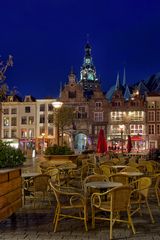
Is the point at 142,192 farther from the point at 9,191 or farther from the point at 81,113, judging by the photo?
the point at 81,113

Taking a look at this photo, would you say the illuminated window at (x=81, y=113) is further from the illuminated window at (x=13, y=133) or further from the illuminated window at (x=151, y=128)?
the illuminated window at (x=13, y=133)

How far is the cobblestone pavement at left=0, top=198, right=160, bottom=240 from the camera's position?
6.51m

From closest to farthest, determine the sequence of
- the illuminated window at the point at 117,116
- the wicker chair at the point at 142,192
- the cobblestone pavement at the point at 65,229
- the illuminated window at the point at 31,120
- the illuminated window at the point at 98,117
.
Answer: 1. the cobblestone pavement at the point at 65,229
2. the wicker chair at the point at 142,192
3. the illuminated window at the point at 117,116
4. the illuminated window at the point at 98,117
5. the illuminated window at the point at 31,120

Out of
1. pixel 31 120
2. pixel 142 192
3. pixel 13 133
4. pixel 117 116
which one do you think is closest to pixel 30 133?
pixel 31 120

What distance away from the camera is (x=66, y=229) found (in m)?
7.08

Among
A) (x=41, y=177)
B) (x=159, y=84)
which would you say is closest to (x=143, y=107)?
(x=159, y=84)

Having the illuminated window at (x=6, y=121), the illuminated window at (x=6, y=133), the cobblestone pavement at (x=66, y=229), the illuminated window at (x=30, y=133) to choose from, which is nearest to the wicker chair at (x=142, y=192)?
the cobblestone pavement at (x=66, y=229)

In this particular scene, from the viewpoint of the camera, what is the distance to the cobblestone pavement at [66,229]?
6508 millimetres

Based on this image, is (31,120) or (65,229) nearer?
(65,229)

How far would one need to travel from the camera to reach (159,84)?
90.8m

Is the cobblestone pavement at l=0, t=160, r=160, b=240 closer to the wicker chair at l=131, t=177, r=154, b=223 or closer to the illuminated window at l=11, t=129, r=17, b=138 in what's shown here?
the wicker chair at l=131, t=177, r=154, b=223

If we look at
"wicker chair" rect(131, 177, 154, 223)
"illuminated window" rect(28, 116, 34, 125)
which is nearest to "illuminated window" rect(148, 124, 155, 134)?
"illuminated window" rect(28, 116, 34, 125)

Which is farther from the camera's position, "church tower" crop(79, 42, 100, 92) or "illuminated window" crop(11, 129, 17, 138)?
"church tower" crop(79, 42, 100, 92)

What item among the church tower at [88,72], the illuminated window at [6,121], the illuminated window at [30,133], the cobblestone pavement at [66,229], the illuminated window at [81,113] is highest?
the church tower at [88,72]
